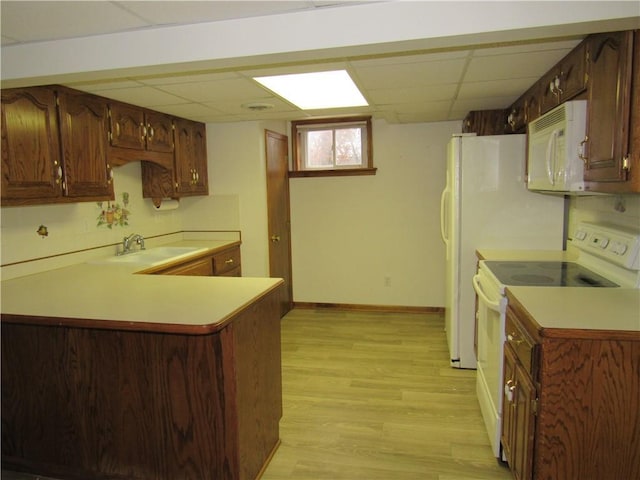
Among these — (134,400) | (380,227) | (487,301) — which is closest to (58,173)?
(134,400)

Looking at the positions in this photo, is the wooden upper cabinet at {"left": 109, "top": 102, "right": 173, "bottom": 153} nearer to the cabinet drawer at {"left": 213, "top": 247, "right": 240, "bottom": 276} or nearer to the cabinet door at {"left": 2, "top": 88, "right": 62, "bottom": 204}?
the cabinet door at {"left": 2, "top": 88, "right": 62, "bottom": 204}

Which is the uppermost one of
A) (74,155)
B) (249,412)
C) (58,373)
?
(74,155)

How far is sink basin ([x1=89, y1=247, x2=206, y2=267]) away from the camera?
3240 millimetres

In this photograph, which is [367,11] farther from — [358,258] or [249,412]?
[358,258]

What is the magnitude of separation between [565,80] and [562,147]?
15.5 inches

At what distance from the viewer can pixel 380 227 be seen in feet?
16.1

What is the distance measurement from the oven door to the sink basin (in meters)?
2.19

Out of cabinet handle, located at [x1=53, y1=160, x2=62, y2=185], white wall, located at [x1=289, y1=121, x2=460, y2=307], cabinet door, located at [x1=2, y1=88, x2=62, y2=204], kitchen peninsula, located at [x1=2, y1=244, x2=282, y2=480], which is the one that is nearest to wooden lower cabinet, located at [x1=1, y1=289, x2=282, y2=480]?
kitchen peninsula, located at [x1=2, y1=244, x2=282, y2=480]

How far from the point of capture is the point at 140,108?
11.3ft

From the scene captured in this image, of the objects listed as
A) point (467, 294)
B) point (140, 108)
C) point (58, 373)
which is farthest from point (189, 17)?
point (467, 294)

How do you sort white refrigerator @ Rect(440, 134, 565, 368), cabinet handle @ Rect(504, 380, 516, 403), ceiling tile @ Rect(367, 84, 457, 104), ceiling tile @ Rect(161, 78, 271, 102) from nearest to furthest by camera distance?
1. cabinet handle @ Rect(504, 380, 516, 403)
2. ceiling tile @ Rect(161, 78, 271, 102)
3. ceiling tile @ Rect(367, 84, 457, 104)
4. white refrigerator @ Rect(440, 134, 565, 368)

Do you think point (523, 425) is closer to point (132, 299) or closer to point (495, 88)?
point (132, 299)

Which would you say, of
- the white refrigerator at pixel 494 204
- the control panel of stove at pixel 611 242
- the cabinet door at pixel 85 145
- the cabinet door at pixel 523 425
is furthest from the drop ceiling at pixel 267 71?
the cabinet door at pixel 523 425

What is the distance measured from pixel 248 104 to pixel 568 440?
2.93m
